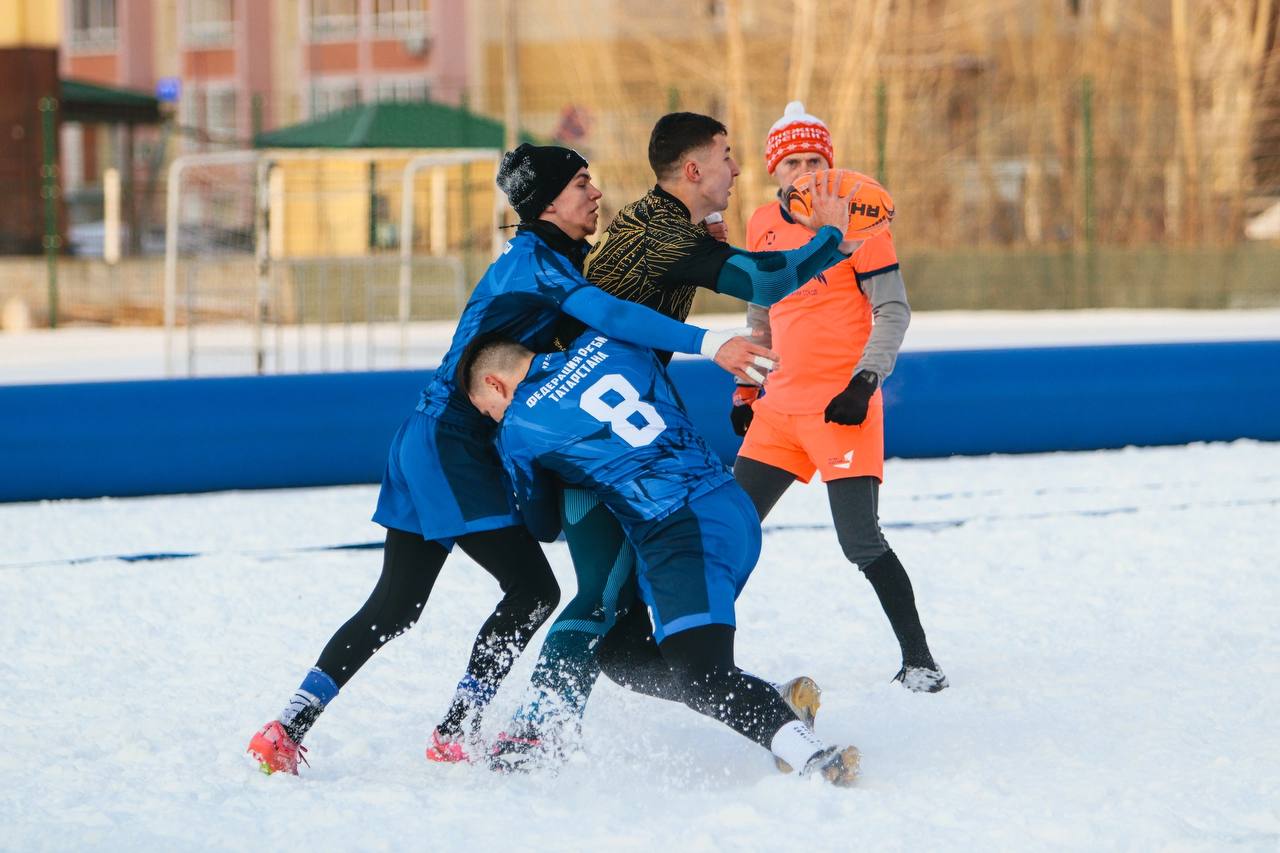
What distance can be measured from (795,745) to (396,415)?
5647 millimetres

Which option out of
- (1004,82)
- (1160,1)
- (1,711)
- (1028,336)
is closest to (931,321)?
(1028,336)

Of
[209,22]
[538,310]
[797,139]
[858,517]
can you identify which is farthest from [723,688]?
[209,22]

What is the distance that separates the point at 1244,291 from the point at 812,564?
50.1ft

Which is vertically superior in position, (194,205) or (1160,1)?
(1160,1)

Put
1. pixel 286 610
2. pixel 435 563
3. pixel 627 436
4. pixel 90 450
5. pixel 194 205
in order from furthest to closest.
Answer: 1. pixel 194 205
2. pixel 90 450
3. pixel 286 610
4. pixel 435 563
5. pixel 627 436

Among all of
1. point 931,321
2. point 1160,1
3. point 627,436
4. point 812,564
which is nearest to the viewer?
point 627,436

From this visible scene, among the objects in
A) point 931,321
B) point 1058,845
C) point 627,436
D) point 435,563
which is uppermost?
point 627,436

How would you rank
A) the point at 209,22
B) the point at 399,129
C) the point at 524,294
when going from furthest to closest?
the point at 209,22 < the point at 399,129 < the point at 524,294

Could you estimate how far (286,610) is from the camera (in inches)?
243

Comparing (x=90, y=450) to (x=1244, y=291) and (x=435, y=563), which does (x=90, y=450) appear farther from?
(x=1244, y=291)

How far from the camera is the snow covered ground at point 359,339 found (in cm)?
1521

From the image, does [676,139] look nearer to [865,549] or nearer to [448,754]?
[865,549]

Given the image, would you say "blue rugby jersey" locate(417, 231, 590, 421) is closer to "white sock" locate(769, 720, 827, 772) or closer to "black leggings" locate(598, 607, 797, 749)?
"black leggings" locate(598, 607, 797, 749)

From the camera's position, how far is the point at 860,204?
14.4 ft
